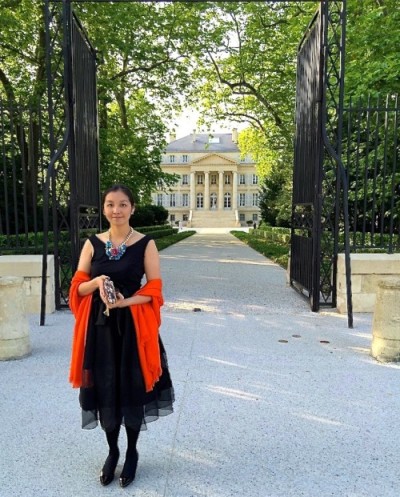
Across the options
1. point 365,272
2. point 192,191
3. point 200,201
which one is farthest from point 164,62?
point 200,201

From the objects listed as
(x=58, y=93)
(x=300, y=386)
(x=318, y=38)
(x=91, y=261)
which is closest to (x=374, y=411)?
(x=300, y=386)

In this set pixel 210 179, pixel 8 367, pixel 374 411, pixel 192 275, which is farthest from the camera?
pixel 210 179

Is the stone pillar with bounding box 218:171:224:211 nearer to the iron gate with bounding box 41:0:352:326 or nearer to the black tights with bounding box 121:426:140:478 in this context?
the iron gate with bounding box 41:0:352:326

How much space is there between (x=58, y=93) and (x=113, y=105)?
1643 centimetres

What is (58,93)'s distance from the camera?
7098mm

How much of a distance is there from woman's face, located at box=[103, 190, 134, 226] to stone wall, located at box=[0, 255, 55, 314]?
4.66 metres

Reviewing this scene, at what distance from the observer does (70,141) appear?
7004 millimetres

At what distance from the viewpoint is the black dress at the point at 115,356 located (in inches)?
102

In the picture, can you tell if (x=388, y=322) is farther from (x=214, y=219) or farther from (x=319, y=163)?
(x=214, y=219)

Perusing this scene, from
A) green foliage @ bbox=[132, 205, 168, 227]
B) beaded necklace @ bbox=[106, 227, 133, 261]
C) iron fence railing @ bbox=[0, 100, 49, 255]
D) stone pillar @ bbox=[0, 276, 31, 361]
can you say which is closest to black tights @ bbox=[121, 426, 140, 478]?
beaded necklace @ bbox=[106, 227, 133, 261]

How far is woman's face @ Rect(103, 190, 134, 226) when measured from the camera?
262cm

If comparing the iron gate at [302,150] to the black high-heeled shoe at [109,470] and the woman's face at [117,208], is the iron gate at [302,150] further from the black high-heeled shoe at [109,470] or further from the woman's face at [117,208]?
the woman's face at [117,208]

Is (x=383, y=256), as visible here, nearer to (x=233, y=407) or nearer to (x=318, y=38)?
(x=318, y=38)

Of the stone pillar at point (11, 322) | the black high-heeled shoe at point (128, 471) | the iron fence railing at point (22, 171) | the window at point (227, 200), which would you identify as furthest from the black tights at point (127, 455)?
the window at point (227, 200)
